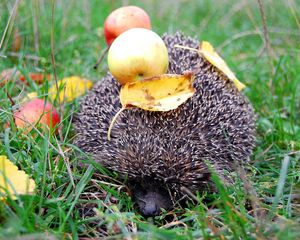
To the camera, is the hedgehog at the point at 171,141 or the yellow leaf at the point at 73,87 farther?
the yellow leaf at the point at 73,87

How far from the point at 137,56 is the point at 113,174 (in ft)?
2.50

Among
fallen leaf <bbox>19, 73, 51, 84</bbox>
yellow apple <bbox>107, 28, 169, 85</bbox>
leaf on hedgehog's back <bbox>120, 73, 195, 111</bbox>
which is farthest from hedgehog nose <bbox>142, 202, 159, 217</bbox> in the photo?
fallen leaf <bbox>19, 73, 51, 84</bbox>

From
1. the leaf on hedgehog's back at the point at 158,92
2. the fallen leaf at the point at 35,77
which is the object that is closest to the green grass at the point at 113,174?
the fallen leaf at the point at 35,77

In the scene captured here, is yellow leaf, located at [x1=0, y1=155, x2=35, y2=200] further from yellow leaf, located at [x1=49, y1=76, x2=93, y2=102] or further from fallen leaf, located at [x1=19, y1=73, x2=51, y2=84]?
fallen leaf, located at [x1=19, y1=73, x2=51, y2=84]

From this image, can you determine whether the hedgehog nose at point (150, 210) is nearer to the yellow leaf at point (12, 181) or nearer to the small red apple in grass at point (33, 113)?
the yellow leaf at point (12, 181)

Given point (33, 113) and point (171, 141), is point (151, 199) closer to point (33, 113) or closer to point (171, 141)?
point (171, 141)

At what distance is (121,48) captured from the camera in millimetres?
2963

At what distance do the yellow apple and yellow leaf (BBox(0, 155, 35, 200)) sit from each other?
913 mm

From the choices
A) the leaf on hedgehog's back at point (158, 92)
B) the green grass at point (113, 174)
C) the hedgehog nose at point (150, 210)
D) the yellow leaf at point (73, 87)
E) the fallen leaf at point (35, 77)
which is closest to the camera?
the green grass at point (113, 174)

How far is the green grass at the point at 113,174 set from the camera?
2.26 meters

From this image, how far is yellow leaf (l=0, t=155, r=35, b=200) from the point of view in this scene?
2.34 meters

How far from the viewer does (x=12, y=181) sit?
2.47 m

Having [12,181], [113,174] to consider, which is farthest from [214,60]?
[12,181]

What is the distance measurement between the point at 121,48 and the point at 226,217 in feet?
4.25
